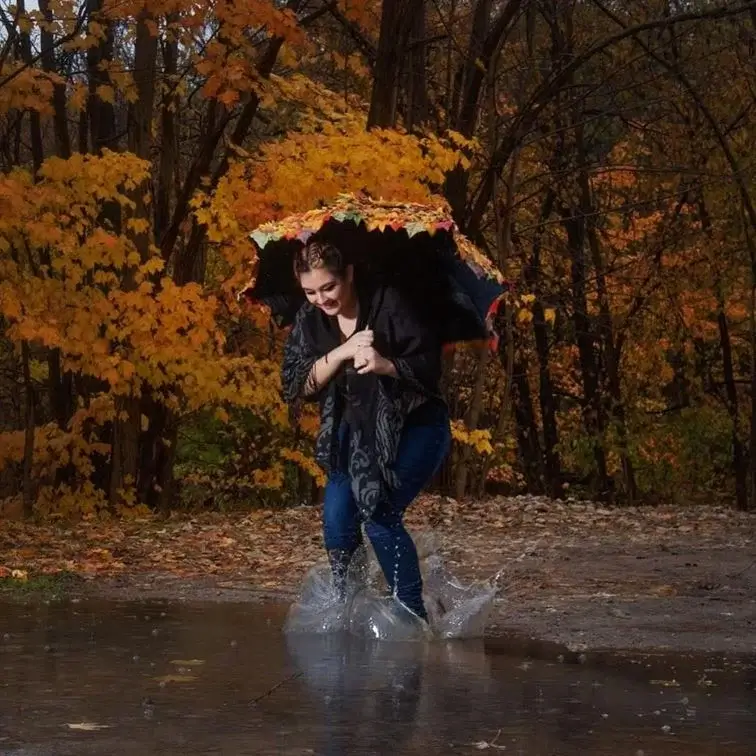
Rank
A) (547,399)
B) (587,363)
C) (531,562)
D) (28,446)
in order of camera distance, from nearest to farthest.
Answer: (531,562)
(28,446)
(587,363)
(547,399)

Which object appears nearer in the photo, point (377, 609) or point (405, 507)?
point (405, 507)

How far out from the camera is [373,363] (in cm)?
684

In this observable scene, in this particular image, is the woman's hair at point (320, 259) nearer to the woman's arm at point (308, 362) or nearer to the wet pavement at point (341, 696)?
the woman's arm at point (308, 362)

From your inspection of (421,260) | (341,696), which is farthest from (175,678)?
(421,260)

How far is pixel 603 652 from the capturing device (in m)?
6.84

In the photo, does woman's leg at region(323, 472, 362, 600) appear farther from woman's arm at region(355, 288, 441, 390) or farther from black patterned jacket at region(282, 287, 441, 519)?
woman's arm at region(355, 288, 441, 390)

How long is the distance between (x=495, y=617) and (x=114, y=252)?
9.72 meters

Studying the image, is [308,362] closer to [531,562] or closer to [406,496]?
[406,496]

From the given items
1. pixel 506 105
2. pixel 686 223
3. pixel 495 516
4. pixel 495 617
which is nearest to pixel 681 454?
pixel 686 223

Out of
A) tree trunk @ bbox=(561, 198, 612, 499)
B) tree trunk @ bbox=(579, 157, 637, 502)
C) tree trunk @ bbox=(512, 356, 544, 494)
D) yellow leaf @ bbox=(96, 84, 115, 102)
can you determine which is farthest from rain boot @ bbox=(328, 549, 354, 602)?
tree trunk @ bbox=(512, 356, 544, 494)

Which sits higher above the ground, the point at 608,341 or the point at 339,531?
the point at 608,341

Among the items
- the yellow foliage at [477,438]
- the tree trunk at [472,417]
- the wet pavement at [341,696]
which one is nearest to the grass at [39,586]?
the wet pavement at [341,696]

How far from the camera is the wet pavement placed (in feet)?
14.9

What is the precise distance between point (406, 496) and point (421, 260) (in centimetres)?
101
